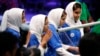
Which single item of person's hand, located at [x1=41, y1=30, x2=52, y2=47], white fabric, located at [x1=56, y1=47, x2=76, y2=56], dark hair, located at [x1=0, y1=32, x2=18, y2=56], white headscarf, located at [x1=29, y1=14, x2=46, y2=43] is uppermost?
dark hair, located at [x1=0, y1=32, x2=18, y2=56]

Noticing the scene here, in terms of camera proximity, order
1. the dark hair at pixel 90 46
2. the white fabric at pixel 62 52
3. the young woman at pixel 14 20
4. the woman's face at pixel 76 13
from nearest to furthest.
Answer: the dark hair at pixel 90 46 → the white fabric at pixel 62 52 → the young woman at pixel 14 20 → the woman's face at pixel 76 13

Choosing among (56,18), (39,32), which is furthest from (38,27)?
(56,18)

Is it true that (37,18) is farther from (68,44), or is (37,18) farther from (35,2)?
(35,2)

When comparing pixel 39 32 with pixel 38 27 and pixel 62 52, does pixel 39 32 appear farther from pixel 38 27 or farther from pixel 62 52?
pixel 62 52

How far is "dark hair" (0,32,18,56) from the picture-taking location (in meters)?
1.91

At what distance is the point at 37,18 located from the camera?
12.6 ft

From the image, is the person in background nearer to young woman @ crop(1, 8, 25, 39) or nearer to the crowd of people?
the crowd of people

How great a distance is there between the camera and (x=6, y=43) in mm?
1914

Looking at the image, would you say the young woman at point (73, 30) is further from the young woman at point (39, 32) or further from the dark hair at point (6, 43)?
the dark hair at point (6, 43)

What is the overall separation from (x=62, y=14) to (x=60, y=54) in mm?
529

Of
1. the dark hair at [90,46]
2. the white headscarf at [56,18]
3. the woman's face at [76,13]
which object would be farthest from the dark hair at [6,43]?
the woman's face at [76,13]

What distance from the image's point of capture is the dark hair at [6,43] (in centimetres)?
191

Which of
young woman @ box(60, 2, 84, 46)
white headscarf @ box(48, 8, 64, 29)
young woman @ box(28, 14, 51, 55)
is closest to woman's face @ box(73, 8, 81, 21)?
young woman @ box(60, 2, 84, 46)

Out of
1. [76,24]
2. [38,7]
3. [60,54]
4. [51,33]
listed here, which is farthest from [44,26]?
Result: [38,7]
